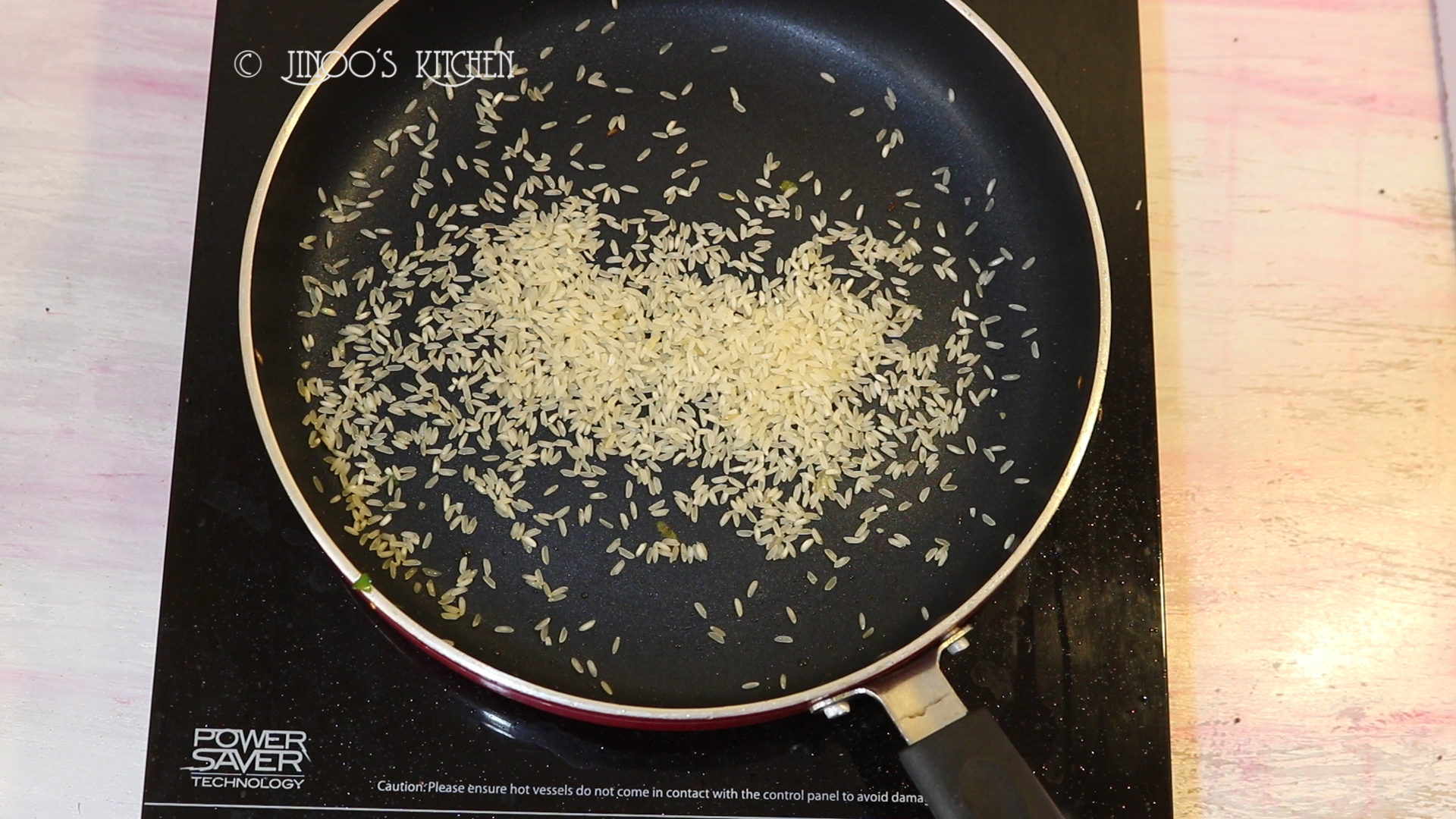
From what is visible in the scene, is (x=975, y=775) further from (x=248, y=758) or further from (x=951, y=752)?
(x=248, y=758)

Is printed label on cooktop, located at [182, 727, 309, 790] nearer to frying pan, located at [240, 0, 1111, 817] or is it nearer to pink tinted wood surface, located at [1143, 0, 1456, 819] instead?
frying pan, located at [240, 0, 1111, 817]

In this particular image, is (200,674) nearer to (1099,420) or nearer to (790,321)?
(790,321)

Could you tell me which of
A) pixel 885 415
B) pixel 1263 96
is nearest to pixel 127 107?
pixel 885 415

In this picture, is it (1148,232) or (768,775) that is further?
(1148,232)

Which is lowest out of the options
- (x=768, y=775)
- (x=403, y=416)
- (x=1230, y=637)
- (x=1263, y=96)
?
(x=768, y=775)

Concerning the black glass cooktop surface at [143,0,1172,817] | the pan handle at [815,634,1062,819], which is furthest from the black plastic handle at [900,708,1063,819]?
the black glass cooktop surface at [143,0,1172,817]

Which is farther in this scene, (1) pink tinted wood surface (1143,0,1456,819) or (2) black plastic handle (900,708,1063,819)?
(1) pink tinted wood surface (1143,0,1456,819)

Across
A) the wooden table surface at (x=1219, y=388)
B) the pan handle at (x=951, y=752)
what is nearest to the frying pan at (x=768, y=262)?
the pan handle at (x=951, y=752)
